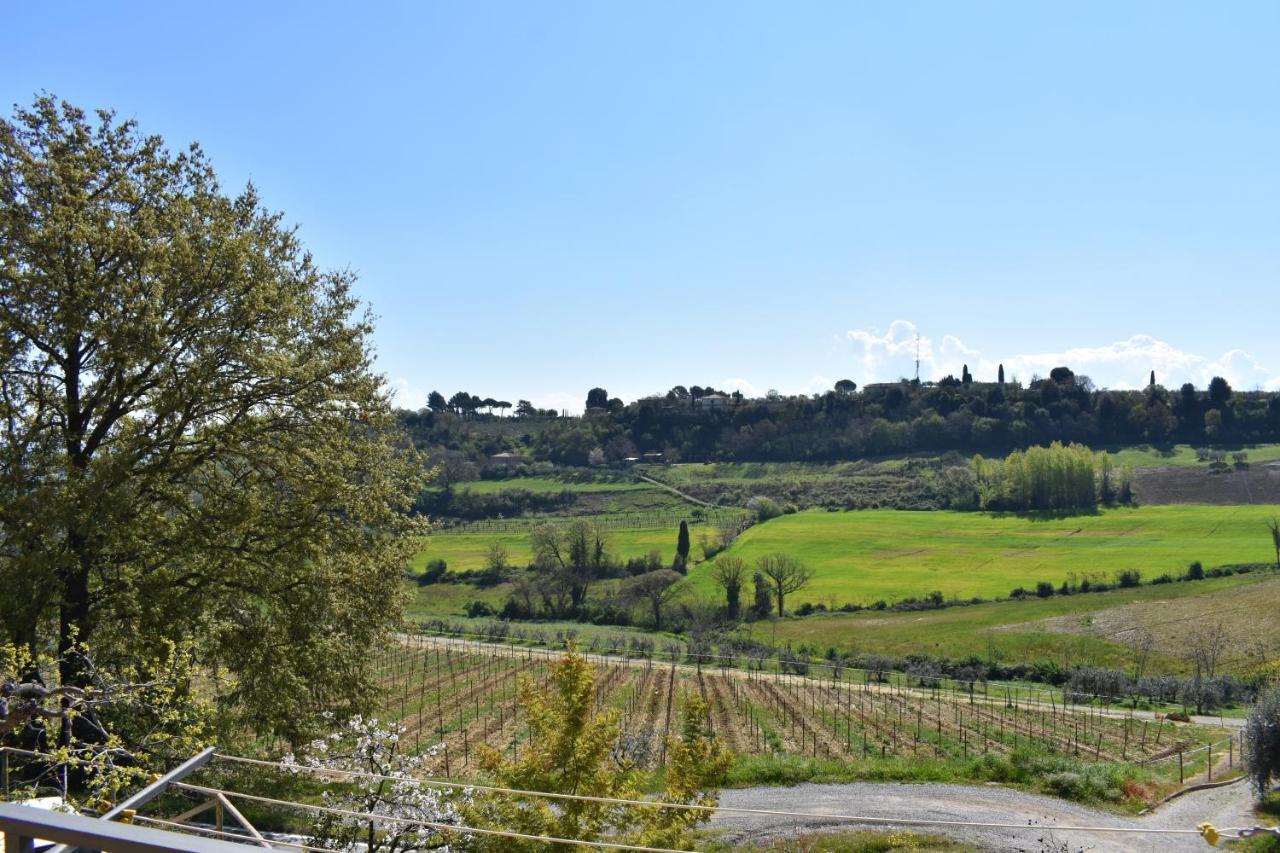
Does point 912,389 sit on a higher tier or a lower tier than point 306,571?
higher

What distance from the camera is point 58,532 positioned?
1543 cm

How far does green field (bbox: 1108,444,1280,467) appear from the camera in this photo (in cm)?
13150

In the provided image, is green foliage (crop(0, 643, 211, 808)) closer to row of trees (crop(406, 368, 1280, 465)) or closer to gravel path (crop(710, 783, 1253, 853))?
gravel path (crop(710, 783, 1253, 853))

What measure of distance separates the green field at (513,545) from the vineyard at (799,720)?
3962cm

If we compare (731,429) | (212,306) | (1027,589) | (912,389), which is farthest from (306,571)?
(912,389)

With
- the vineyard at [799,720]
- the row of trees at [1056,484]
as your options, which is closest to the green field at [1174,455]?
the row of trees at [1056,484]

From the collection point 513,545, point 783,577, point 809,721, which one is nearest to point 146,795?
point 809,721

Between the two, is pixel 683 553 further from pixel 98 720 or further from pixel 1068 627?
pixel 98 720

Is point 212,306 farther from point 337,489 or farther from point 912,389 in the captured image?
point 912,389

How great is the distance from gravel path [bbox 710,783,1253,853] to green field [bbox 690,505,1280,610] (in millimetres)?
48995

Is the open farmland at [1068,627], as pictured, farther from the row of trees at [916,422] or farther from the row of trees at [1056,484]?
the row of trees at [916,422]

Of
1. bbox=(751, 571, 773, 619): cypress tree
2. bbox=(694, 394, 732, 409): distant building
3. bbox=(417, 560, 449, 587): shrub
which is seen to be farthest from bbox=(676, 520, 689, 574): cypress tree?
bbox=(694, 394, 732, 409): distant building

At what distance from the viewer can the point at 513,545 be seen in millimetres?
102000

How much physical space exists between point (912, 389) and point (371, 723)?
574ft
